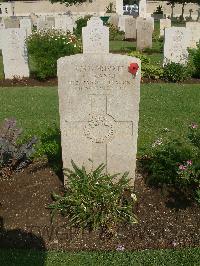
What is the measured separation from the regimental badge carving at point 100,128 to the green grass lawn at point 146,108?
1747mm

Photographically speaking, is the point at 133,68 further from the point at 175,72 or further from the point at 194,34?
the point at 194,34

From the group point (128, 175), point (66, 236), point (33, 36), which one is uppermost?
point (33, 36)

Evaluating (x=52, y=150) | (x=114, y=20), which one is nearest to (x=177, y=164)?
(x=52, y=150)

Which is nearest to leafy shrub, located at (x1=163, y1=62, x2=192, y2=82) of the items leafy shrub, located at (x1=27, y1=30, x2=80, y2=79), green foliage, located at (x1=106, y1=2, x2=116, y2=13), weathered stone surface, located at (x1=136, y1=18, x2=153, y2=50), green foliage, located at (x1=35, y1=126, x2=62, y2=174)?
leafy shrub, located at (x1=27, y1=30, x2=80, y2=79)

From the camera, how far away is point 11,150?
5.09m

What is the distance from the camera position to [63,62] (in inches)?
164

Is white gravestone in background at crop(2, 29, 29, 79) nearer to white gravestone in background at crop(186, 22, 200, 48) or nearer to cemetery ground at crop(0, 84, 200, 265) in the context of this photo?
cemetery ground at crop(0, 84, 200, 265)

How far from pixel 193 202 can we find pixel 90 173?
1310mm

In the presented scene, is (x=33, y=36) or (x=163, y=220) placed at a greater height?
(x=33, y=36)

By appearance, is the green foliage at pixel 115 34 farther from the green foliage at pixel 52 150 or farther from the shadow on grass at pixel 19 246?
the shadow on grass at pixel 19 246

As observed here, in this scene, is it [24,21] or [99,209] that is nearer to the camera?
[99,209]

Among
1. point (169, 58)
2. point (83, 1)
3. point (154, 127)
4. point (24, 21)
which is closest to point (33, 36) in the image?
point (169, 58)

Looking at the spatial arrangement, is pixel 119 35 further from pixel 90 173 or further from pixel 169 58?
pixel 90 173

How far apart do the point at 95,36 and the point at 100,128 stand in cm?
932
